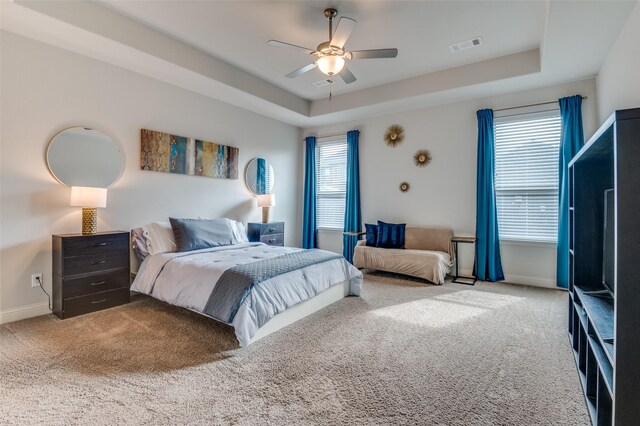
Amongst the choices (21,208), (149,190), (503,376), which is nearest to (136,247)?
(149,190)

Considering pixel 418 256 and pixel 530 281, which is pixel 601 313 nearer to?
pixel 418 256

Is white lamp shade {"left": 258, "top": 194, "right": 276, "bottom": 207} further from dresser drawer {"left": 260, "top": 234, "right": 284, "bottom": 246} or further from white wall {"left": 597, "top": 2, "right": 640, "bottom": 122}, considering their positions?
white wall {"left": 597, "top": 2, "right": 640, "bottom": 122}

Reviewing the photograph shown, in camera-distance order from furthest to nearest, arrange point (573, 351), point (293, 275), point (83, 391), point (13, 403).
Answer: point (293, 275) → point (573, 351) → point (83, 391) → point (13, 403)

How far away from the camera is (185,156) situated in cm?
453

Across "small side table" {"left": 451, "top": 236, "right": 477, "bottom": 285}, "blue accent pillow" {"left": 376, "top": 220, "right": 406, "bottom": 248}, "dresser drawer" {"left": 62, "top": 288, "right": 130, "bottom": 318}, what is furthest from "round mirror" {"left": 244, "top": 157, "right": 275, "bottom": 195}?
"small side table" {"left": 451, "top": 236, "right": 477, "bottom": 285}

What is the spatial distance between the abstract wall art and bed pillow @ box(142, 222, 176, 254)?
31.6 inches

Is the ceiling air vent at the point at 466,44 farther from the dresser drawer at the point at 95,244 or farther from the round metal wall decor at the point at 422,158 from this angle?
the dresser drawer at the point at 95,244

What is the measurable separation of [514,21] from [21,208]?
536 cm

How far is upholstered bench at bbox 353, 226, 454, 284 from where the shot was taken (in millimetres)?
4534

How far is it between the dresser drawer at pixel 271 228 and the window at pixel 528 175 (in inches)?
139

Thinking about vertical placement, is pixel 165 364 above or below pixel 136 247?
below

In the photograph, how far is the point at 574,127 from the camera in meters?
4.09

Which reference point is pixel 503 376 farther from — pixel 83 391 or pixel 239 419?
pixel 83 391

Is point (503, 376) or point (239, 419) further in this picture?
point (503, 376)
